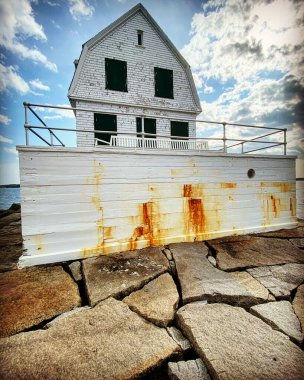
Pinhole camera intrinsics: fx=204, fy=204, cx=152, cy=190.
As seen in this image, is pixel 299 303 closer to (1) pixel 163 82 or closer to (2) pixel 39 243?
(2) pixel 39 243

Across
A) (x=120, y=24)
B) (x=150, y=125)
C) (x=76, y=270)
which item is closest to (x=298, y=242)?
(x=76, y=270)

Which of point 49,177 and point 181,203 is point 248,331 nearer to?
point 181,203

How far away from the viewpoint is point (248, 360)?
2312mm

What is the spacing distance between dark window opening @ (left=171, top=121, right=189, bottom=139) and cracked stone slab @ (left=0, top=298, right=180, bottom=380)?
9445 millimetres

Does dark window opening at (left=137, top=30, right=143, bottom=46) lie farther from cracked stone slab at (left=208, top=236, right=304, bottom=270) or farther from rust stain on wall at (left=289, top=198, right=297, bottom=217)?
cracked stone slab at (left=208, top=236, right=304, bottom=270)

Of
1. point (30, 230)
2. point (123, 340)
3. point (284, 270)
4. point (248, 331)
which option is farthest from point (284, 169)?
point (30, 230)

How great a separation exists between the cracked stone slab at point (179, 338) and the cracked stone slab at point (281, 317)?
129 cm

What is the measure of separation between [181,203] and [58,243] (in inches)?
121

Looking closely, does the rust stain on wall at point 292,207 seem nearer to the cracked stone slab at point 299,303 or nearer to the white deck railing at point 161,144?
the cracked stone slab at point 299,303

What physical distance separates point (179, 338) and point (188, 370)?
421mm

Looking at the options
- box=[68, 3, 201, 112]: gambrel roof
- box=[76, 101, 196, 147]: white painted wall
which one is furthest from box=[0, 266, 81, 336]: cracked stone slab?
box=[68, 3, 201, 112]: gambrel roof

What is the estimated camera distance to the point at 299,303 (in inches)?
138

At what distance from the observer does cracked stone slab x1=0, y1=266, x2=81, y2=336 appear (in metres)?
2.93

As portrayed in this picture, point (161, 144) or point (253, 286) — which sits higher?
point (161, 144)
